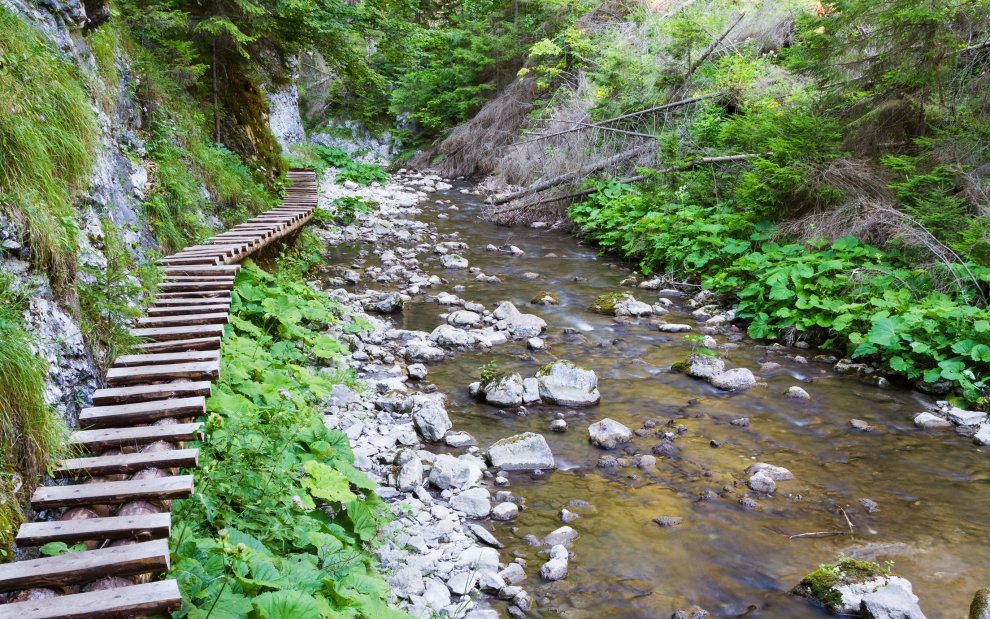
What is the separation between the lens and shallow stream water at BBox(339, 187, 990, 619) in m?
3.84

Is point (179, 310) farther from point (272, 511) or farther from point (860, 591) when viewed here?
point (860, 591)

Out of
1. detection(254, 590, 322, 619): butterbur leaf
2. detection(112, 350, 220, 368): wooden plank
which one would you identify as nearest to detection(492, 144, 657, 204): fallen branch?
detection(112, 350, 220, 368): wooden plank

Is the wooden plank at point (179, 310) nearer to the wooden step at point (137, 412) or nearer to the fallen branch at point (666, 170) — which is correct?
the wooden step at point (137, 412)

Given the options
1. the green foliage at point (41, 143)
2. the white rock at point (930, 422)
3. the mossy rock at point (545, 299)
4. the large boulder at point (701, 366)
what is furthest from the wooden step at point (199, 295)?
the white rock at point (930, 422)

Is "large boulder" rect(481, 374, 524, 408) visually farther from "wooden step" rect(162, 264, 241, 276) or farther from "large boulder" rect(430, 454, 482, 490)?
"wooden step" rect(162, 264, 241, 276)

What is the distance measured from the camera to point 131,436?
3.03 meters

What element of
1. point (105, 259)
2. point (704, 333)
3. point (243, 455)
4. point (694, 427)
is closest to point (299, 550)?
point (243, 455)

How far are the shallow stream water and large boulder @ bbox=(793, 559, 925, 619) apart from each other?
124 millimetres

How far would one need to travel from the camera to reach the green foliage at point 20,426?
8.48 ft

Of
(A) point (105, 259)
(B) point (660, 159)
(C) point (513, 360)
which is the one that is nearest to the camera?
(A) point (105, 259)

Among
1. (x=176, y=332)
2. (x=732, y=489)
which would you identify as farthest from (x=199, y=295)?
(x=732, y=489)

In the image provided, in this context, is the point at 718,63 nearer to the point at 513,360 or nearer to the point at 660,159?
the point at 660,159

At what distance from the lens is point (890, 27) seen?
8.05 meters

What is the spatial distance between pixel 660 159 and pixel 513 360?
7215 mm
